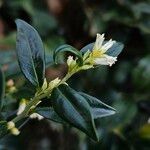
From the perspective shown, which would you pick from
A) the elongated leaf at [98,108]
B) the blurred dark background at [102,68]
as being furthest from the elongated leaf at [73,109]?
the blurred dark background at [102,68]

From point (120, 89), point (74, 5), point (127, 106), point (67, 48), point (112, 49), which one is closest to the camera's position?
point (67, 48)

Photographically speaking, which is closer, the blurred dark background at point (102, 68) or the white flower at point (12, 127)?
the white flower at point (12, 127)

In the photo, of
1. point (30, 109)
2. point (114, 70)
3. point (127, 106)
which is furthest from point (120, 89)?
point (30, 109)

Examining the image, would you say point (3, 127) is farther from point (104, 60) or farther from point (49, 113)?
point (104, 60)

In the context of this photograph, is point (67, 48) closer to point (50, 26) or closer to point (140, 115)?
point (140, 115)

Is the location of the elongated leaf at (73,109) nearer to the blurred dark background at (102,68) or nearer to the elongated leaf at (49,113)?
the elongated leaf at (49,113)

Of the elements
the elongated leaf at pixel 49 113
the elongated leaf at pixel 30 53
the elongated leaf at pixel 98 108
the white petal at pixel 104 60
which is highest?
the elongated leaf at pixel 30 53

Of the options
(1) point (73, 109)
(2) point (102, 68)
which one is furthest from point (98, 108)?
(2) point (102, 68)

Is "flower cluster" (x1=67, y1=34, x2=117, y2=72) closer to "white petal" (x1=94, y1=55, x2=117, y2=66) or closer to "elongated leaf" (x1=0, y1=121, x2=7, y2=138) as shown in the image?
"white petal" (x1=94, y1=55, x2=117, y2=66)
